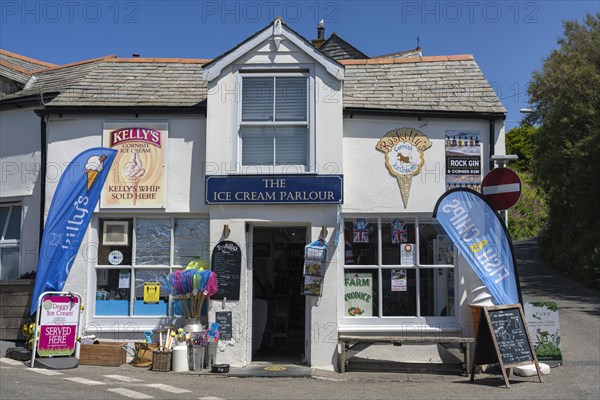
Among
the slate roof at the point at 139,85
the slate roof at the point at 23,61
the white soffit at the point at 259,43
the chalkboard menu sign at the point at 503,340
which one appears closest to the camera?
the chalkboard menu sign at the point at 503,340

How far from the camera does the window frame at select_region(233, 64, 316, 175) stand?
10.7m

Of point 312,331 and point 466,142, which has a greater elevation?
point 466,142

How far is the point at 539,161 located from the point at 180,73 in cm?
1639

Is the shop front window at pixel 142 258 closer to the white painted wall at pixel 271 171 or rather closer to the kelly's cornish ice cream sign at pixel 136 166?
the kelly's cornish ice cream sign at pixel 136 166

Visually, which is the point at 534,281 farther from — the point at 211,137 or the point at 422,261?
the point at 211,137

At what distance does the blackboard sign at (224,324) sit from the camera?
409 inches

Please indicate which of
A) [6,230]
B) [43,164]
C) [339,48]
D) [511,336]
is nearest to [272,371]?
[511,336]

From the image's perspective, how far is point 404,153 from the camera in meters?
11.1

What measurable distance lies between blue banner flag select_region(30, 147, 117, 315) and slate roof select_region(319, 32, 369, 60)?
20.3 metres

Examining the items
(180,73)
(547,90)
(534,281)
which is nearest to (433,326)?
(180,73)

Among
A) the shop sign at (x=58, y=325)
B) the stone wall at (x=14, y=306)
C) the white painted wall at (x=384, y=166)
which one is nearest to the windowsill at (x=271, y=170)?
the white painted wall at (x=384, y=166)

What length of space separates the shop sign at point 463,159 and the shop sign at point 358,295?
7.21ft

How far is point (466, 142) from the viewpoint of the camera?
11.1 m

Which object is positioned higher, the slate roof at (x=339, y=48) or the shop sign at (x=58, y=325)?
the slate roof at (x=339, y=48)
